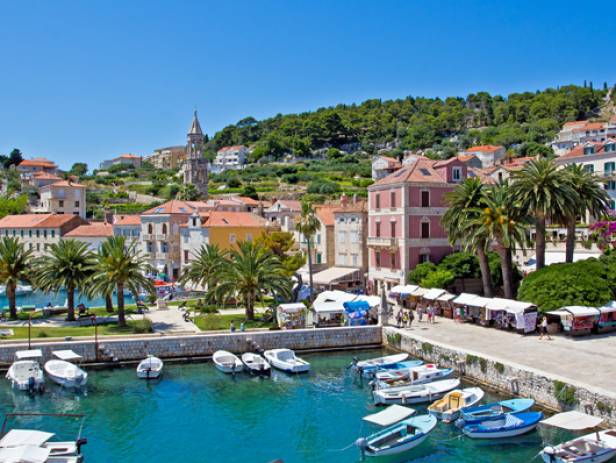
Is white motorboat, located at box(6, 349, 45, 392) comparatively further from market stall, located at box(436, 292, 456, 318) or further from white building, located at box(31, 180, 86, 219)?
white building, located at box(31, 180, 86, 219)

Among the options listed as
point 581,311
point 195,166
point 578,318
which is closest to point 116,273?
point 578,318

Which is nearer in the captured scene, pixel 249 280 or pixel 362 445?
pixel 362 445

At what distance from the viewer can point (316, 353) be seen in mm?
40500

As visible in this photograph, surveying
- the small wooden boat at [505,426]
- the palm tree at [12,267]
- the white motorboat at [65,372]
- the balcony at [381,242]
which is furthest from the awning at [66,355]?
the balcony at [381,242]

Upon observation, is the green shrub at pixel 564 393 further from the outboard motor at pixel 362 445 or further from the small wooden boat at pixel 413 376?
the outboard motor at pixel 362 445

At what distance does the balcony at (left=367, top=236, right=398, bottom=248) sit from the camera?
2044 inches

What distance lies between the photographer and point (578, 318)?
115ft

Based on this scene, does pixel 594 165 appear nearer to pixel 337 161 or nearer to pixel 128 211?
pixel 128 211

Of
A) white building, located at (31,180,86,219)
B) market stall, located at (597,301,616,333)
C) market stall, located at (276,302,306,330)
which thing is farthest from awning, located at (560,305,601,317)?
white building, located at (31,180,86,219)

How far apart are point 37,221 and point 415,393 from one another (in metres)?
79.0

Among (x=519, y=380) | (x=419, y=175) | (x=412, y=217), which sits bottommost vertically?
(x=519, y=380)

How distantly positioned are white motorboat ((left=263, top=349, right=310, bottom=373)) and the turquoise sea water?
543 mm

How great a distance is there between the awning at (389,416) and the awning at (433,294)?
59.7ft

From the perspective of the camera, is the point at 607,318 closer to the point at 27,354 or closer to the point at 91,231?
the point at 27,354
